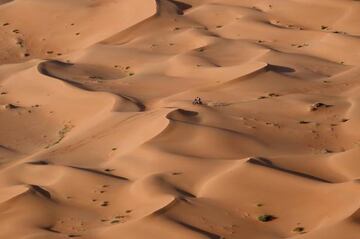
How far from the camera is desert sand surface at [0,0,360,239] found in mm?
7906

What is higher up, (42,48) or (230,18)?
(230,18)

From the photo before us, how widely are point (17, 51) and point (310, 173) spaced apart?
7.31 m

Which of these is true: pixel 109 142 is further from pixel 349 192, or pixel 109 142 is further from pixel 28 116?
pixel 349 192

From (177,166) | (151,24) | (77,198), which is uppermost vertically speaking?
(151,24)

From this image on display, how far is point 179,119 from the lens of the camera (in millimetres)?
9867

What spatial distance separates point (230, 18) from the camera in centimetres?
1484

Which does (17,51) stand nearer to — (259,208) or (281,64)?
(281,64)

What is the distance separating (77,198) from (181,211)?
1124 mm

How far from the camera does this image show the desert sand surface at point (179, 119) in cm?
791

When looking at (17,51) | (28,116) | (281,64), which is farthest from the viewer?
(17,51)

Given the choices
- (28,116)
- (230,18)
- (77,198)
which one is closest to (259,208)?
(77,198)

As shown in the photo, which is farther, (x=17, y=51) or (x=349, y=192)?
(x=17, y=51)

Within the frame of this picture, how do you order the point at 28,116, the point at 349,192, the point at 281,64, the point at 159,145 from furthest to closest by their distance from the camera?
the point at 281,64 < the point at 28,116 < the point at 159,145 < the point at 349,192

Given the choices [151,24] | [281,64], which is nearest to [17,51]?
[151,24]
